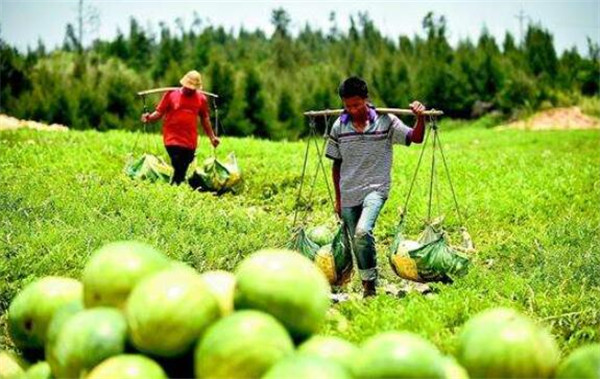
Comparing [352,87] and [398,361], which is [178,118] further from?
[398,361]

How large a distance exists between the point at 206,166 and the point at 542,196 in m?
4.70

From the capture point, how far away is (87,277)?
7.55ft

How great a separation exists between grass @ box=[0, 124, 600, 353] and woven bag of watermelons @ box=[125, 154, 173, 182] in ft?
0.77

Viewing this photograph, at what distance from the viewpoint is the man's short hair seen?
5.39m

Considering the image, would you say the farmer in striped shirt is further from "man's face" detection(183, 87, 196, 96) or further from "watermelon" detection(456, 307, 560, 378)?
"man's face" detection(183, 87, 196, 96)

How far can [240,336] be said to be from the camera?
1944mm

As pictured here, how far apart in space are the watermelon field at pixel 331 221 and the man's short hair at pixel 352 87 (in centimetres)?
136

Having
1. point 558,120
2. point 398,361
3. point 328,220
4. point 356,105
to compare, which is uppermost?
point 356,105

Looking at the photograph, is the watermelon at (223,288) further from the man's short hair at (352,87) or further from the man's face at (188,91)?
the man's face at (188,91)

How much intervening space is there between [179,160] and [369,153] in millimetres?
Answer: 5058

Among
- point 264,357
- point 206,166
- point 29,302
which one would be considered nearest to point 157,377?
point 264,357

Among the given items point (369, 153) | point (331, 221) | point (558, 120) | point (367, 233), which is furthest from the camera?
point (558, 120)

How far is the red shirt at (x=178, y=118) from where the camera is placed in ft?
32.5

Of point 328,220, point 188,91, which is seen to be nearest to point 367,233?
point 328,220
